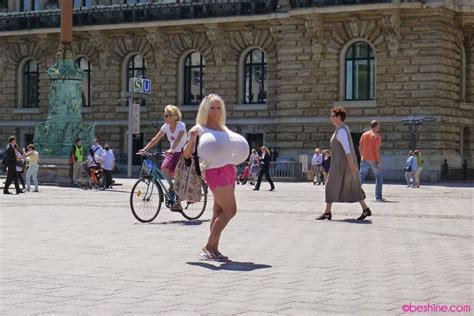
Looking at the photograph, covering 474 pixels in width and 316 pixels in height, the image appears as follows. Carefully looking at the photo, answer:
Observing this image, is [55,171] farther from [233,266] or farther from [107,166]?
[233,266]

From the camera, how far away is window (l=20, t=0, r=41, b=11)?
52594mm

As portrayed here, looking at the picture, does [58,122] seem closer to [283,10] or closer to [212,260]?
[283,10]

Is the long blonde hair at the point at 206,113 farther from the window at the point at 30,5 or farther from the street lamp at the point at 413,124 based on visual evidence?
the window at the point at 30,5

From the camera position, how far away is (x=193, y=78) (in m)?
48.1

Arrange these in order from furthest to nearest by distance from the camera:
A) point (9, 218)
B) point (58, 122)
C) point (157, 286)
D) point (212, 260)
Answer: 1. point (58, 122)
2. point (9, 218)
3. point (212, 260)
4. point (157, 286)

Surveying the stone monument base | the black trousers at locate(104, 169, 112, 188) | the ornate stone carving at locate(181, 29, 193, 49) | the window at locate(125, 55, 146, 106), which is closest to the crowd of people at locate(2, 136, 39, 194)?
the black trousers at locate(104, 169, 112, 188)

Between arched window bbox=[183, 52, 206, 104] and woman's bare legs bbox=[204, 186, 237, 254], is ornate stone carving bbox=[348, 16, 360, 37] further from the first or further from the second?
woman's bare legs bbox=[204, 186, 237, 254]

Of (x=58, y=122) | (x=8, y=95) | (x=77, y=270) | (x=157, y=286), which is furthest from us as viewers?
(x=8, y=95)

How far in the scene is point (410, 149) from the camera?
40531 mm

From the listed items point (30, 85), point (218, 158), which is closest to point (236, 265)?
point (218, 158)

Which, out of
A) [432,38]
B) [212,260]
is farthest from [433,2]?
[212,260]

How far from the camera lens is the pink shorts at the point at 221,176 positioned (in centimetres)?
1056

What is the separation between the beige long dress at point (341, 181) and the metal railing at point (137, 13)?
2874 cm

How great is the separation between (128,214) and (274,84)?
2834 cm
